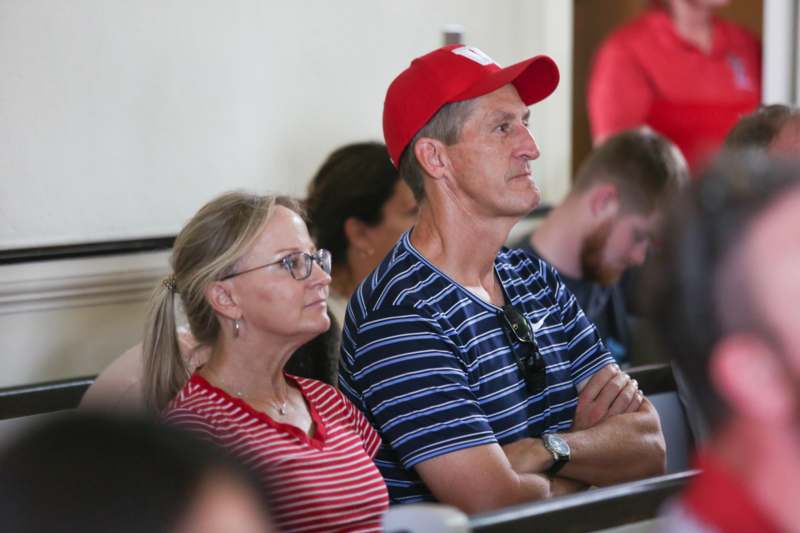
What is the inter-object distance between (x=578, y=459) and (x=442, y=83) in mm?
707

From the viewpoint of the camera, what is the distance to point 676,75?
13.8ft

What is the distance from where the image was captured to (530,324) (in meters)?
2.08

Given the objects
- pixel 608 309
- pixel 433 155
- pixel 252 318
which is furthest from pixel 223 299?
pixel 608 309

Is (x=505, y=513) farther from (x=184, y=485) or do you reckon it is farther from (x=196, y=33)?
(x=196, y=33)

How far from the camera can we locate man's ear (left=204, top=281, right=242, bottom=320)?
197 cm

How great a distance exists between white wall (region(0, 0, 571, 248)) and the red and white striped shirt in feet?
4.21

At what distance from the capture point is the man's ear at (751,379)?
895mm

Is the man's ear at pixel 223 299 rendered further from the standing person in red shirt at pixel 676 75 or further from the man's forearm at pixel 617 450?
the standing person in red shirt at pixel 676 75

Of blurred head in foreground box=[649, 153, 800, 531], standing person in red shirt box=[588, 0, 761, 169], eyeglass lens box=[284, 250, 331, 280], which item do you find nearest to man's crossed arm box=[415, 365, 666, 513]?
eyeglass lens box=[284, 250, 331, 280]

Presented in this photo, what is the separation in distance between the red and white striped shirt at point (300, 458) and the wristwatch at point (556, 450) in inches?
11.9

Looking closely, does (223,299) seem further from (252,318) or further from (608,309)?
(608,309)

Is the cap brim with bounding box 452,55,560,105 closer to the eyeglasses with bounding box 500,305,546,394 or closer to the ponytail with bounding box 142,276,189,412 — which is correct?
the eyeglasses with bounding box 500,305,546,394

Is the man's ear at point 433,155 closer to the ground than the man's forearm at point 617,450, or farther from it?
farther from it

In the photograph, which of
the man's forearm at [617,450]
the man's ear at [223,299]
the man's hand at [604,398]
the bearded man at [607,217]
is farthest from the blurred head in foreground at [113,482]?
the bearded man at [607,217]
